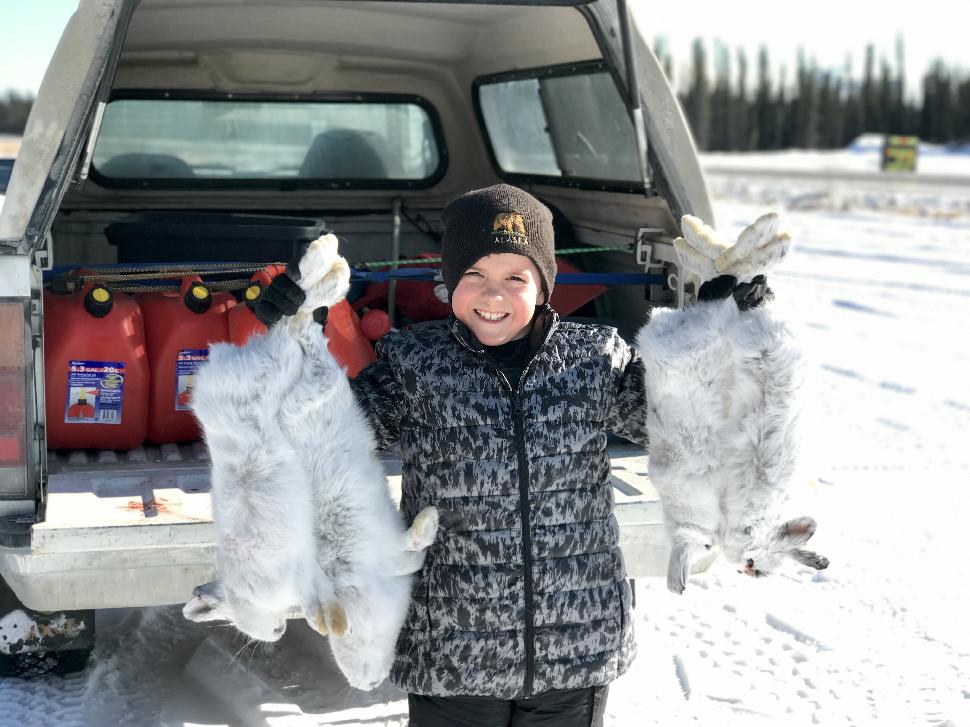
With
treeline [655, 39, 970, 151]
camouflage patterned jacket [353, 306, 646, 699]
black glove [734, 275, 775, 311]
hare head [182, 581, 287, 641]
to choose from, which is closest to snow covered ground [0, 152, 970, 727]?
black glove [734, 275, 775, 311]

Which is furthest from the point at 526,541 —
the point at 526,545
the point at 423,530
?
the point at 423,530

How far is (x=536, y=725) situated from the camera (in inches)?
78.4

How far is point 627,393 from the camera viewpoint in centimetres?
207

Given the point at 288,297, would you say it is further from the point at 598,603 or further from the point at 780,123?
the point at 780,123

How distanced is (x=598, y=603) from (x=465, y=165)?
3.97m

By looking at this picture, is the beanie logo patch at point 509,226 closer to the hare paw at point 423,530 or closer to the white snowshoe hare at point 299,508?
the white snowshoe hare at point 299,508

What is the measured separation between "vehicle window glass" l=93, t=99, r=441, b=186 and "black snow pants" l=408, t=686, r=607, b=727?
3737 mm

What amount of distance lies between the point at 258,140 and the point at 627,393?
142 inches

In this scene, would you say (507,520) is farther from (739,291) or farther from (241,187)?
(241,187)

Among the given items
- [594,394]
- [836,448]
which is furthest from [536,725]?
[836,448]

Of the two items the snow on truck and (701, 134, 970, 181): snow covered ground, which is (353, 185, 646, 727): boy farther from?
(701, 134, 970, 181): snow covered ground

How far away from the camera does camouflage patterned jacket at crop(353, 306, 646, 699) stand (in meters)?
1.93

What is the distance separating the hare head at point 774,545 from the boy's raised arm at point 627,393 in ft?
0.85

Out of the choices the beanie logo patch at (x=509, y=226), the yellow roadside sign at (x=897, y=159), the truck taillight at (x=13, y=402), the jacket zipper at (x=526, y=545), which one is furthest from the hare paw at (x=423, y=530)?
the yellow roadside sign at (x=897, y=159)
